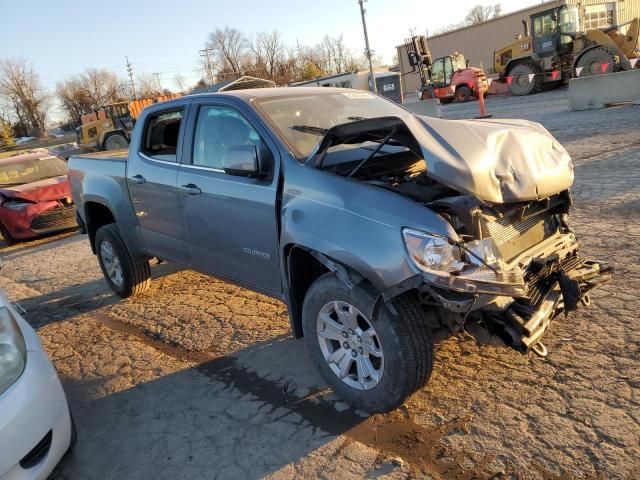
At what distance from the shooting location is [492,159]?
2883 millimetres

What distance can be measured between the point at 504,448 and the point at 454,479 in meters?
0.34

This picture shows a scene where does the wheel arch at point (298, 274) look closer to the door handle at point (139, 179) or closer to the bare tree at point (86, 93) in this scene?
the door handle at point (139, 179)

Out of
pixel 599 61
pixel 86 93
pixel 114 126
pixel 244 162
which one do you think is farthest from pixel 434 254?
pixel 86 93

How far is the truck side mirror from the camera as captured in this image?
333 cm

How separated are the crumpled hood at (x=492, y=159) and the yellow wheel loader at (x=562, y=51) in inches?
736

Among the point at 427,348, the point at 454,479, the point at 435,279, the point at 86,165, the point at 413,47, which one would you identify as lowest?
the point at 454,479

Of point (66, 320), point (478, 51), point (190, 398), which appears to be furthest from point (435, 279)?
point (478, 51)

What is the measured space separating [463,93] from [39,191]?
23177 mm

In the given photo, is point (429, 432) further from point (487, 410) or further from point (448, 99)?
point (448, 99)

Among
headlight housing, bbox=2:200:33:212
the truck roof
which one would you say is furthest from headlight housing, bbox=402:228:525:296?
headlight housing, bbox=2:200:33:212

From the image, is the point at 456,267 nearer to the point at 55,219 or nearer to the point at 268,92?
the point at 268,92

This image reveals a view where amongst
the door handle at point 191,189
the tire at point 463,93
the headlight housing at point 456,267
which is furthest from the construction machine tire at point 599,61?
the headlight housing at point 456,267

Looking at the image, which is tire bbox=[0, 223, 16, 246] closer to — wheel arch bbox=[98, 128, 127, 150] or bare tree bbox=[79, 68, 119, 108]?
wheel arch bbox=[98, 128, 127, 150]

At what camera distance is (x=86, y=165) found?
18.2 feet
